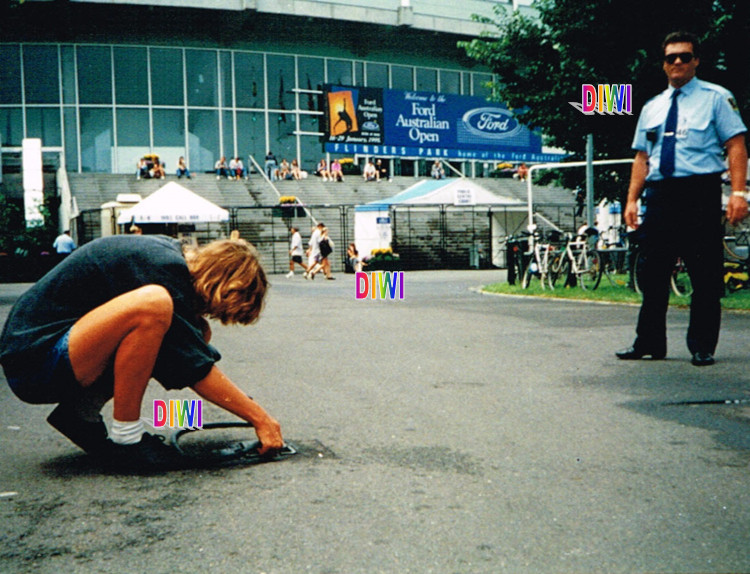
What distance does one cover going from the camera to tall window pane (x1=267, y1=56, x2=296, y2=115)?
4491cm

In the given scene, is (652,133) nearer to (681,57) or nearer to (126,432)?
(681,57)

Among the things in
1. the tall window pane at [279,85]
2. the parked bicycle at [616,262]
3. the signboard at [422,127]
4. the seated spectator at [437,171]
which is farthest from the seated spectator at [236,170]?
the parked bicycle at [616,262]

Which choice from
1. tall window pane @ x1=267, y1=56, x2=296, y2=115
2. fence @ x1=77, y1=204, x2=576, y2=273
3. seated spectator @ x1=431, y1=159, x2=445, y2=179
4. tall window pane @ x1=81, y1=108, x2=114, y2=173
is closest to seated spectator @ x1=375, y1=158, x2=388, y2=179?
seated spectator @ x1=431, y1=159, x2=445, y2=179

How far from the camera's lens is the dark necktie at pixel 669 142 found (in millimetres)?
5688

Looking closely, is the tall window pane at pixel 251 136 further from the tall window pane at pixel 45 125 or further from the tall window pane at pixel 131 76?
the tall window pane at pixel 45 125

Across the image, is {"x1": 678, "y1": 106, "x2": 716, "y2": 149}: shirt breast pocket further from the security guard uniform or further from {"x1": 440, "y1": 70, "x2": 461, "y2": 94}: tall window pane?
{"x1": 440, "y1": 70, "x2": 461, "y2": 94}: tall window pane

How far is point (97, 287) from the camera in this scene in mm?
3180

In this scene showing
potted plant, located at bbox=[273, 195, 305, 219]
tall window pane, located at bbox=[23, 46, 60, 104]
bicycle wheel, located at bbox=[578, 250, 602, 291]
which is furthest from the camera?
tall window pane, located at bbox=[23, 46, 60, 104]

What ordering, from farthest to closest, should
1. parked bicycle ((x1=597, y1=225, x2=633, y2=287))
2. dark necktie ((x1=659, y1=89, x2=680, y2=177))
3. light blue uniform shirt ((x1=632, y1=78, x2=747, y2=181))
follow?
parked bicycle ((x1=597, y1=225, x2=633, y2=287)) < dark necktie ((x1=659, y1=89, x2=680, y2=177)) < light blue uniform shirt ((x1=632, y1=78, x2=747, y2=181))

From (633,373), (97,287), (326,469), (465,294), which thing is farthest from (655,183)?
(465,294)

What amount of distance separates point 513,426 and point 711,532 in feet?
4.90

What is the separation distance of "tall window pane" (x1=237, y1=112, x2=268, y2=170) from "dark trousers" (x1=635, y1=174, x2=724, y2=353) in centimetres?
3983

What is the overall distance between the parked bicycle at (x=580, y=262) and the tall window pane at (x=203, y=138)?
3072cm

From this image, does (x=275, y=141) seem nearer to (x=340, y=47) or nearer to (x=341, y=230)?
(x=340, y=47)
